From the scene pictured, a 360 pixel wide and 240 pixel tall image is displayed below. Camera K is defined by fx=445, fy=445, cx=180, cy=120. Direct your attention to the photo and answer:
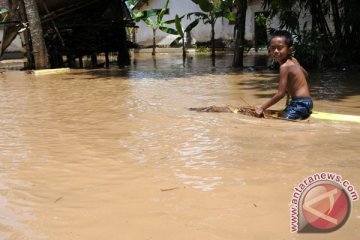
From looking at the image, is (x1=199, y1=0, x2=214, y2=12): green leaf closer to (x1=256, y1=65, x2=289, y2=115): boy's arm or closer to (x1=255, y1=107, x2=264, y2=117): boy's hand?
(x1=255, y1=107, x2=264, y2=117): boy's hand

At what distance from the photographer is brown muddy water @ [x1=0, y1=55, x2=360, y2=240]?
2.52m

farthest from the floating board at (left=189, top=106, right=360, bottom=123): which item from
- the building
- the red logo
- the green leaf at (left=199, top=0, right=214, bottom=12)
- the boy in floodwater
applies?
the green leaf at (left=199, top=0, right=214, bottom=12)

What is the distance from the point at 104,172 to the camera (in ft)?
11.4

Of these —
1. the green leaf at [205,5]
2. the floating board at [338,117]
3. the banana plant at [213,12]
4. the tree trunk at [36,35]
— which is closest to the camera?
the floating board at [338,117]

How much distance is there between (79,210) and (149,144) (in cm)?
164

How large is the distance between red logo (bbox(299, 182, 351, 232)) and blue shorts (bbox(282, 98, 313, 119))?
2.57 m

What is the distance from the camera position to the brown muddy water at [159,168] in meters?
2.52

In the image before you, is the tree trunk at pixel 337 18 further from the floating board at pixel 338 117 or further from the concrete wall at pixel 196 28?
the concrete wall at pixel 196 28

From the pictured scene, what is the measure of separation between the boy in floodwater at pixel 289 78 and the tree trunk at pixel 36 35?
30.5 ft

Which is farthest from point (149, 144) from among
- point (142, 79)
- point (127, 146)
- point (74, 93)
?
point (142, 79)

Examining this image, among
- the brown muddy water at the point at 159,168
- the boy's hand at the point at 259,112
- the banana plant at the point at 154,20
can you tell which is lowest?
the brown muddy water at the point at 159,168

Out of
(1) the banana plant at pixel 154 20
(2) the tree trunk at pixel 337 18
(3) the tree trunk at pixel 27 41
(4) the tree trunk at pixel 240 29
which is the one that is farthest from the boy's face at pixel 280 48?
(1) the banana plant at pixel 154 20

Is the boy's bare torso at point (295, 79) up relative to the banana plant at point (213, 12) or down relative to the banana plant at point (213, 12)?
down

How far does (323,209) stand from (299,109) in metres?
2.81
